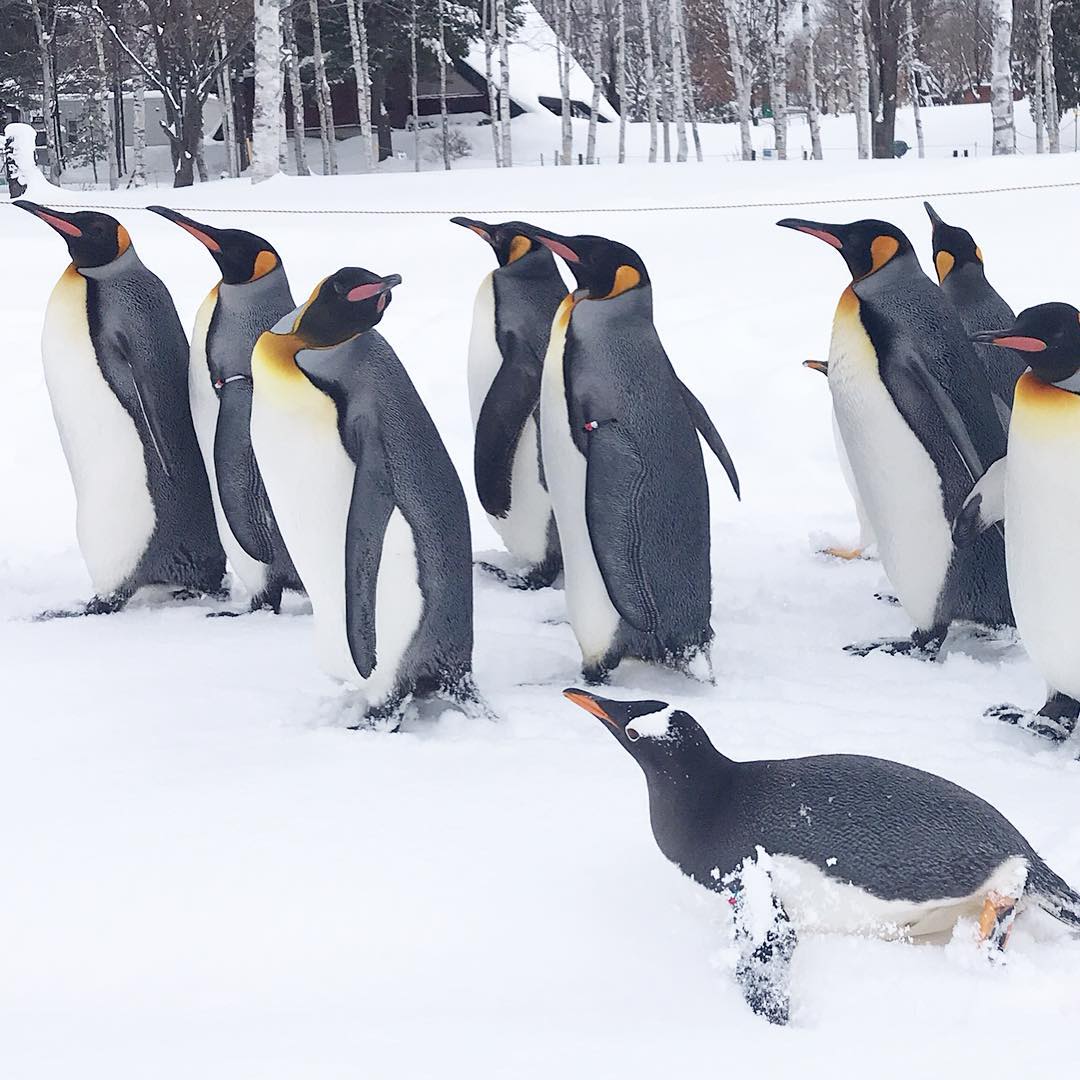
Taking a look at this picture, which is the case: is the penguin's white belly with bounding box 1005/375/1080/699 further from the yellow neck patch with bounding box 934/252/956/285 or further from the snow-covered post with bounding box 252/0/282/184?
the snow-covered post with bounding box 252/0/282/184

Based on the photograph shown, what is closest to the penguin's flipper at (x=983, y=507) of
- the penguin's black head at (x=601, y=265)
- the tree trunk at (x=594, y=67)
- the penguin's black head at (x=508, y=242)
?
the penguin's black head at (x=601, y=265)

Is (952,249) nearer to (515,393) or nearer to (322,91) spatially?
(515,393)

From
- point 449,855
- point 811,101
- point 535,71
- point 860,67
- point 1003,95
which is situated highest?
point 535,71

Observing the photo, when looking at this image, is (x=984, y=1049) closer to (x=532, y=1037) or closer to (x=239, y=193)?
(x=532, y=1037)

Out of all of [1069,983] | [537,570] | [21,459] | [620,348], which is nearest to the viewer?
[1069,983]

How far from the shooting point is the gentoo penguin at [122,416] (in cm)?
342

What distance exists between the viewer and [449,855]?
2045mm

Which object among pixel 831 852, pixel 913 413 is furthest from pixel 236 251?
pixel 831 852

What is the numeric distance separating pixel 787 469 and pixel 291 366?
9.40 ft

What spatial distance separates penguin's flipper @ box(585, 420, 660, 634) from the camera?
290 centimetres

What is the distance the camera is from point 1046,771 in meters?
2.47

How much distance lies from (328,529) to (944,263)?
190cm

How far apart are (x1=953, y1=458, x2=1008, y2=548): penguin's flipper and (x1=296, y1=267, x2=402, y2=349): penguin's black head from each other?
1298mm

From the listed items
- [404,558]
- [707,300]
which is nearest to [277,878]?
[404,558]
